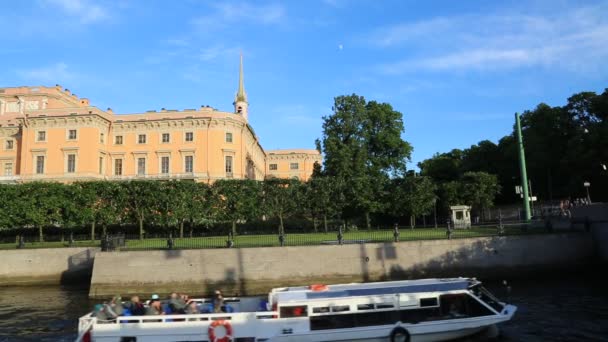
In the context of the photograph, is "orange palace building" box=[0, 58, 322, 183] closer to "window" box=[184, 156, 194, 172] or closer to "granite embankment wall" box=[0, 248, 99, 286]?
"window" box=[184, 156, 194, 172]

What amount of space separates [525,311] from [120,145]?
59.1 m

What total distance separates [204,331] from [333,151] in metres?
39.7

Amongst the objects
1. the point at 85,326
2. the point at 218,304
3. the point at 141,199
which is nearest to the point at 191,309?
the point at 218,304

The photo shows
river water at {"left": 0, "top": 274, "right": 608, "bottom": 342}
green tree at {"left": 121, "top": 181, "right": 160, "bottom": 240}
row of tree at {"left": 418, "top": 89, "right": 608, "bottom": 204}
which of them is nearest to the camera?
river water at {"left": 0, "top": 274, "right": 608, "bottom": 342}

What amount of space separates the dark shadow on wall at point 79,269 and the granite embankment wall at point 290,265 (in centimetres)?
486

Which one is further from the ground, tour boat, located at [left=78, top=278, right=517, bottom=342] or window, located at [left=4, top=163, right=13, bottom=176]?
window, located at [left=4, top=163, right=13, bottom=176]

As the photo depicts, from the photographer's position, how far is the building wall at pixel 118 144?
6125cm

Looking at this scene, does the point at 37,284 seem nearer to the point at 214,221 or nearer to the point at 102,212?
the point at 102,212

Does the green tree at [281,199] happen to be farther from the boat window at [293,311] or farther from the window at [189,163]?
the boat window at [293,311]

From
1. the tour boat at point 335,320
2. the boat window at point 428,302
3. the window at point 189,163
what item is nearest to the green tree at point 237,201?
the window at point 189,163

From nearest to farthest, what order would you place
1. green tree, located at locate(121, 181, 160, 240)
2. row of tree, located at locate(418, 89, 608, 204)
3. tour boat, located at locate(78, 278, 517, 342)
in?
1. tour boat, located at locate(78, 278, 517, 342)
2. green tree, located at locate(121, 181, 160, 240)
3. row of tree, located at locate(418, 89, 608, 204)

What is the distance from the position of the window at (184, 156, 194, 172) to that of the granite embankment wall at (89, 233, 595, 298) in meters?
36.0

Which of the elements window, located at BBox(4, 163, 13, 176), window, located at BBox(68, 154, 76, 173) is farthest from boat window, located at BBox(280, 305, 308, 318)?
window, located at BBox(4, 163, 13, 176)

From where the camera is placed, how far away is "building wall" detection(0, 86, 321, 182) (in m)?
61.2
